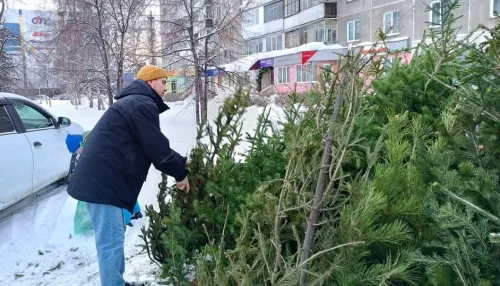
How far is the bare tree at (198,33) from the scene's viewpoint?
1280 cm

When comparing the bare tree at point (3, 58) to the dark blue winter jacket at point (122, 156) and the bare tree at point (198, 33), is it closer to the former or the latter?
the bare tree at point (198, 33)

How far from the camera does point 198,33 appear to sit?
44.1ft

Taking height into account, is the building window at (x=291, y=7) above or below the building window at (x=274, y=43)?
above

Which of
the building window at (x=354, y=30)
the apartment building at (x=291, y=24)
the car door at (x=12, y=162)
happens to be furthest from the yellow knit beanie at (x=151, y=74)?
the building window at (x=354, y=30)

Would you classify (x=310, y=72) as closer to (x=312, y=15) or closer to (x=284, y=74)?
(x=312, y=15)

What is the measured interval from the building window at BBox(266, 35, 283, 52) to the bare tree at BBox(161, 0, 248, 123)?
23.6 metres

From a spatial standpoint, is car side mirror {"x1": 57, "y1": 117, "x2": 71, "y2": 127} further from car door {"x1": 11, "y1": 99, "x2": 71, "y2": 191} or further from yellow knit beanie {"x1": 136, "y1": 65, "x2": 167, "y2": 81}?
yellow knit beanie {"x1": 136, "y1": 65, "x2": 167, "y2": 81}

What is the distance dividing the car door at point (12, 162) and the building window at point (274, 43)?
3321cm

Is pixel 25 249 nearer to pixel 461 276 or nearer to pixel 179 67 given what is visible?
pixel 461 276

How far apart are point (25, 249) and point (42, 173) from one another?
142 centimetres

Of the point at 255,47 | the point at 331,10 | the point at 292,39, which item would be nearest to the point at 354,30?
the point at 331,10

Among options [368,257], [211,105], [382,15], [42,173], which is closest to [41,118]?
[42,173]

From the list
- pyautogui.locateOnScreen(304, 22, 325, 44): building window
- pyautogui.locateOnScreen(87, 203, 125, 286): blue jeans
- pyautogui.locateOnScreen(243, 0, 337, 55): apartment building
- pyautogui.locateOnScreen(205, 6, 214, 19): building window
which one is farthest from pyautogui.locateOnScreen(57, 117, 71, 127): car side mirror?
pyautogui.locateOnScreen(304, 22, 325, 44): building window

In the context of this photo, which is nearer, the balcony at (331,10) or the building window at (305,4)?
the balcony at (331,10)
